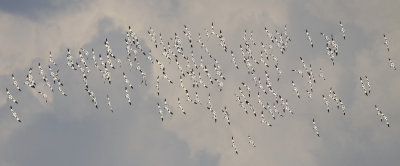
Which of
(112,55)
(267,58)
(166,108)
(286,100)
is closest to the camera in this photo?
(267,58)

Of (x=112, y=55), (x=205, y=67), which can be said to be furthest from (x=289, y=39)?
(x=112, y=55)

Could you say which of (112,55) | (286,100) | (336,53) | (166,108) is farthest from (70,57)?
(336,53)

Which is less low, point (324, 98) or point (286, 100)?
point (286, 100)

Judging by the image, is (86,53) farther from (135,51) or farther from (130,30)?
(130,30)

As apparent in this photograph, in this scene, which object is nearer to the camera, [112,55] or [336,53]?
[112,55]

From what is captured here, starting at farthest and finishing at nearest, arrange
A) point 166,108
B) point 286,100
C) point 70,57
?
point 286,100
point 70,57
point 166,108


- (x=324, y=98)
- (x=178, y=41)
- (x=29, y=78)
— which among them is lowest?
(x=324, y=98)

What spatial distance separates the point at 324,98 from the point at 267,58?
26.3m

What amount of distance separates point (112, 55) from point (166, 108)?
26357 millimetres

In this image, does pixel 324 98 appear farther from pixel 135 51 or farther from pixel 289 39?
pixel 135 51

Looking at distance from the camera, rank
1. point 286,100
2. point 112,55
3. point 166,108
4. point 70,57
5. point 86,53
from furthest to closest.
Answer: point 286,100 → point 70,57 → point 166,108 → point 112,55 → point 86,53

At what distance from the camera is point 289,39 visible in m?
155

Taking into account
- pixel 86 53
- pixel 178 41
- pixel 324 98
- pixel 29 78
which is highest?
pixel 178 41

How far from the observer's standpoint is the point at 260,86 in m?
155
